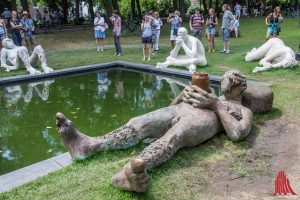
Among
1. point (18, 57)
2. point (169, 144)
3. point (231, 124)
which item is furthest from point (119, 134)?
point (18, 57)

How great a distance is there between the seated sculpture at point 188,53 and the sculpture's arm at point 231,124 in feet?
18.4

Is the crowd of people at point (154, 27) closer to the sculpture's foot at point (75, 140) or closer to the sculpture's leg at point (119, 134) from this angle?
the sculpture's leg at point (119, 134)

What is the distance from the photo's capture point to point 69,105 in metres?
7.95

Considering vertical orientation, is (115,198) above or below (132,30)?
below

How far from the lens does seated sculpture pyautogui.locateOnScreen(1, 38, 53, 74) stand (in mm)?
11117

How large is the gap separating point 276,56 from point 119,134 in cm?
677

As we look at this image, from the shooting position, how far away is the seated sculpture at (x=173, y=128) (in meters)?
4.05

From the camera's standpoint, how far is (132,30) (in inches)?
847

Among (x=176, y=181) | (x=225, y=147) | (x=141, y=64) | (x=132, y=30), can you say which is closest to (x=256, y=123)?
(x=225, y=147)

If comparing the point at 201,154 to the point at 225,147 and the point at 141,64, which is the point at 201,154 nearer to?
the point at 225,147

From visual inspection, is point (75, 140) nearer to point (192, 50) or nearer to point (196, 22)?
point (192, 50)

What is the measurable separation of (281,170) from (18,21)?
461 inches

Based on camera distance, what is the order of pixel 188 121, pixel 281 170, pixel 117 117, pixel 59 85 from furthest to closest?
pixel 59 85 < pixel 117 117 < pixel 188 121 < pixel 281 170

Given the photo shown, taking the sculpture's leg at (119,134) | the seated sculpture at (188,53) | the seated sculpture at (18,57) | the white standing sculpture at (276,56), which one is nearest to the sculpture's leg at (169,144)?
the sculpture's leg at (119,134)
